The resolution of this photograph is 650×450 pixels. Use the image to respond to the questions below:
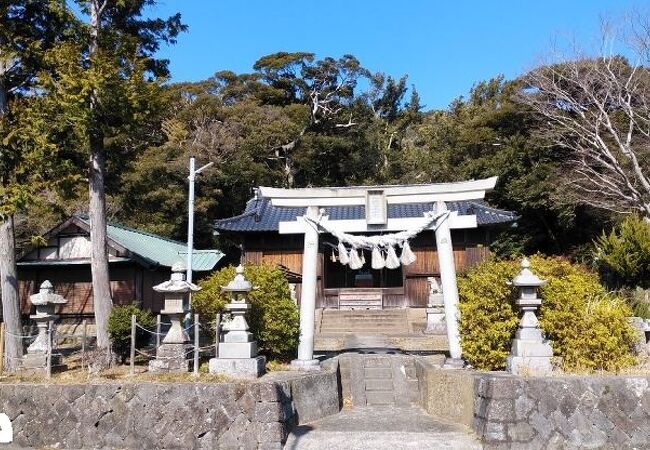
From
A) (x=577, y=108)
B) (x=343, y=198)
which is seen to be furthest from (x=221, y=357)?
(x=577, y=108)

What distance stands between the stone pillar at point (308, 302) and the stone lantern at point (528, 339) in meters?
3.96

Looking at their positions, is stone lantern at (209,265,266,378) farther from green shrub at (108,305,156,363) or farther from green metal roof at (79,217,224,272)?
green metal roof at (79,217,224,272)

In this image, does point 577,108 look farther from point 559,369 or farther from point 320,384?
point 320,384

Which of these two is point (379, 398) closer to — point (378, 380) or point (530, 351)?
point (378, 380)

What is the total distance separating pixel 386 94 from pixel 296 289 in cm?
2928

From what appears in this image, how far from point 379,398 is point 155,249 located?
1410cm

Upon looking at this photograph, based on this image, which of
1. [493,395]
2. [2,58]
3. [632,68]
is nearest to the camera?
[493,395]

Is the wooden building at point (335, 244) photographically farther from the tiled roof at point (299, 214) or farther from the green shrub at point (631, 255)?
the green shrub at point (631, 255)

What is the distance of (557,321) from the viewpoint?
9609 mm

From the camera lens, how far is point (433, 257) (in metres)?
23.0

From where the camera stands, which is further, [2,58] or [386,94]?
[386,94]

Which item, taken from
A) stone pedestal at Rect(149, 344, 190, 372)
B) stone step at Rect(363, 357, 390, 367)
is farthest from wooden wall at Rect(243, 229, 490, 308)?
stone pedestal at Rect(149, 344, 190, 372)

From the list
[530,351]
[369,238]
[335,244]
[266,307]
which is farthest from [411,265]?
[530,351]

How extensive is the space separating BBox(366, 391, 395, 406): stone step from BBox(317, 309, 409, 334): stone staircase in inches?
326
